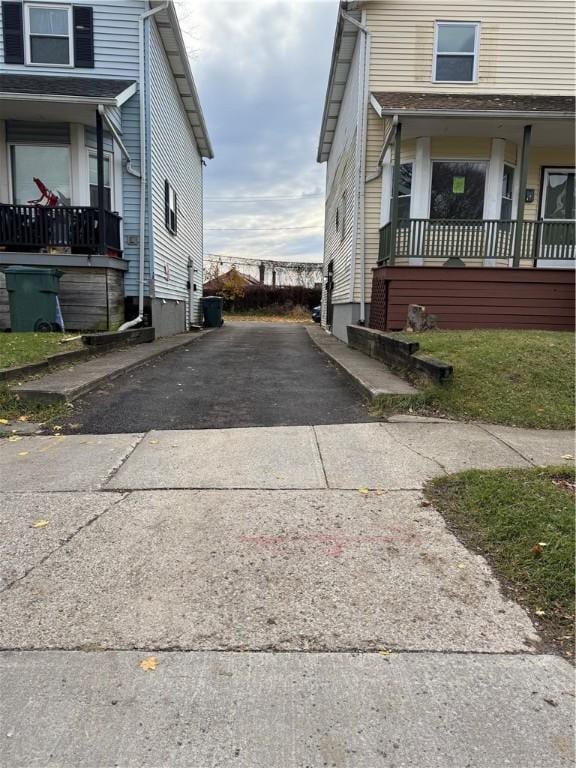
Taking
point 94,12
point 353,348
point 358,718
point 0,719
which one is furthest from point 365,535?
point 94,12

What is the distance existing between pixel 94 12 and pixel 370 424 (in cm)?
1203

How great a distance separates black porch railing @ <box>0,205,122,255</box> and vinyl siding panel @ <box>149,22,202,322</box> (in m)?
1.93

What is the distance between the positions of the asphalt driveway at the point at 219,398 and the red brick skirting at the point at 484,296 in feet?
7.72

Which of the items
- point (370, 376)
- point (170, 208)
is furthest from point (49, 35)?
point (370, 376)

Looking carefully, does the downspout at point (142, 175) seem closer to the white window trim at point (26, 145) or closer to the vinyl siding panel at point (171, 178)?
the vinyl siding panel at point (171, 178)

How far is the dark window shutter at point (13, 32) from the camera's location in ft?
38.1

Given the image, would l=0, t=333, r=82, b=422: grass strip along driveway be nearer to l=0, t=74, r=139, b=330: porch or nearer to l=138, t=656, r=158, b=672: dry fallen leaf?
l=0, t=74, r=139, b=330: porch

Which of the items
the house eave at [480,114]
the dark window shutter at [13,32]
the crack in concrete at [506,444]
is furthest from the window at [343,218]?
the crack in concrete at [506,444]

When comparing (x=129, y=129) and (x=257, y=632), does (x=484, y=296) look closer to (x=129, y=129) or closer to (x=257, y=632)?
(x=129, y=129)

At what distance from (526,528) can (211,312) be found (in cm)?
1935

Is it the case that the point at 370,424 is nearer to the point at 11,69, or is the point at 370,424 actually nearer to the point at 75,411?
the point at 75,411

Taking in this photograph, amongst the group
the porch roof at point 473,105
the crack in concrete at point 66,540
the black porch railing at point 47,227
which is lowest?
the crack in concrete at point 66,540

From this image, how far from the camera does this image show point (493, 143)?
37.1 feet

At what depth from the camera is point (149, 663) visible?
1949 millimetres
